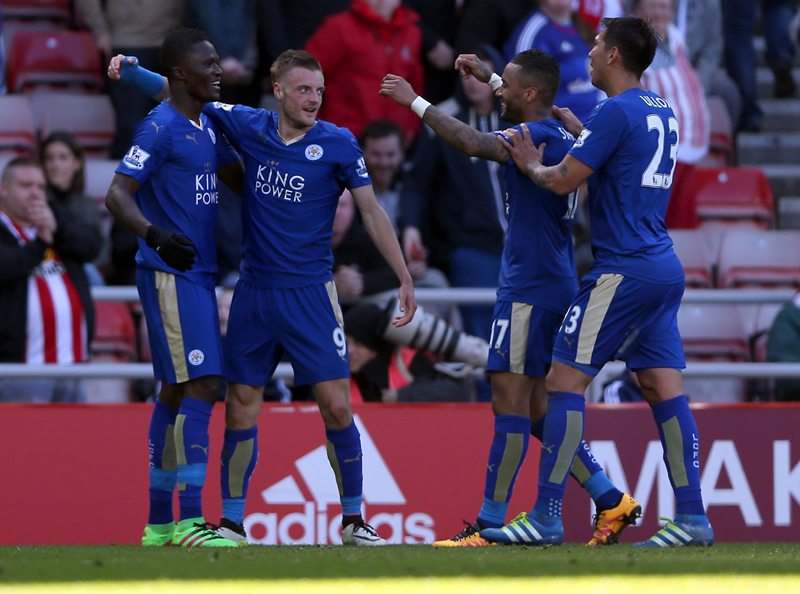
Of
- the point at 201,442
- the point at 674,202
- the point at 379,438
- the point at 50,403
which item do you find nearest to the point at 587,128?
the point at 201,442

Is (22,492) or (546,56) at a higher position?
(546,56)

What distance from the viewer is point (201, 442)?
698 cm

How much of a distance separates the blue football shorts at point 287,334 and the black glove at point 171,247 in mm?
494

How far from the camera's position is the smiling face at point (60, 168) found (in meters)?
9.78

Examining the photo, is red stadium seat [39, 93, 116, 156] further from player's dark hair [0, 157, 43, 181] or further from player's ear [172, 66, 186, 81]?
player's ear [172, 66, 186, 81]

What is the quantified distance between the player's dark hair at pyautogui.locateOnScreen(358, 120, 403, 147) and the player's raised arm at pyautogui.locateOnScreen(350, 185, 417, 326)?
122 inches

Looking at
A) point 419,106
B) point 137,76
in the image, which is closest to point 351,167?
point 419,106

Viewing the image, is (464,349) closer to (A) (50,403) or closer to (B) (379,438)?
(B) (379,438)

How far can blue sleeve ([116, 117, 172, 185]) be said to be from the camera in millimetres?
6875

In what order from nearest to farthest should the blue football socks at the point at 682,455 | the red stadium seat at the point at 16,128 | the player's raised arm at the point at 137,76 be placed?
1. the blue football socks at the point at 682,455
2. the player's raised arm at the point at 137,76
3. the red stadium seat at the point at 16,128

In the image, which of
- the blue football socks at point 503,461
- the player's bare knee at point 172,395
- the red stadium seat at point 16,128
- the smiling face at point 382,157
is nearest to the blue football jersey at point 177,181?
the player's bare knee at point 172,395

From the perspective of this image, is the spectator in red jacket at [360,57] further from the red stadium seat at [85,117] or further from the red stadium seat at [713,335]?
the red stadium seat at [713,335]

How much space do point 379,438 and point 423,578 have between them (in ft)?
10.8

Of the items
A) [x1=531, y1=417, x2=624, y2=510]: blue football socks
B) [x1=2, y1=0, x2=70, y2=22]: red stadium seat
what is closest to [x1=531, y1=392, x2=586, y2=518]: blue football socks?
[x1=531, y1=417, x2=624, y2=510]: blue football socks
